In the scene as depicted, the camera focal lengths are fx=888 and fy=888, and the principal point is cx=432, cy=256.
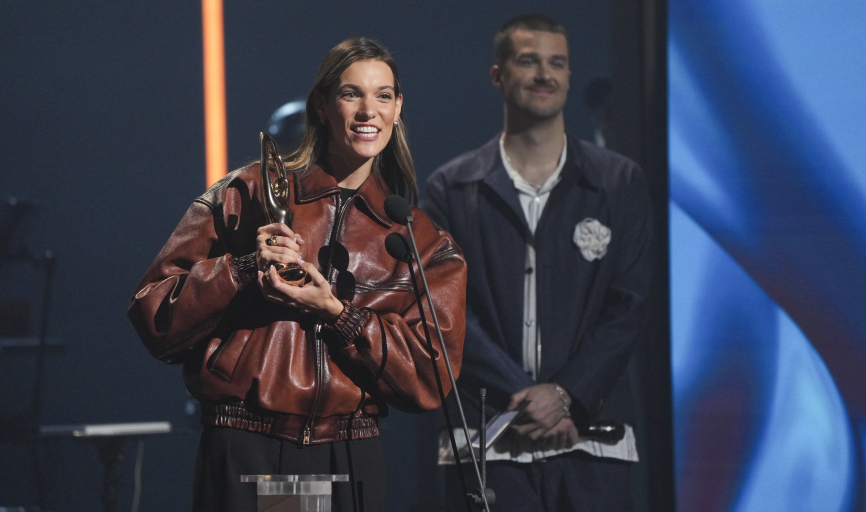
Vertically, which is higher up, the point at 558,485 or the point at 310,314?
the point at 310,314

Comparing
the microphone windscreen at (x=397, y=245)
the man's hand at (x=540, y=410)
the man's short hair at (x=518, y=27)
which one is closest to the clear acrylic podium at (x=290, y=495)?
the microphone windscreen at (x=397, y=245)

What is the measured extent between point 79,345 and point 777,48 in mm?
2939

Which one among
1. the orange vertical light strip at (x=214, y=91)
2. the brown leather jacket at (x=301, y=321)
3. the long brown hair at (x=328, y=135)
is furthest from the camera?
the orange vertical light strip at (x=214, y=91)

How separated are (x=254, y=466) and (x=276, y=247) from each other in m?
0.47

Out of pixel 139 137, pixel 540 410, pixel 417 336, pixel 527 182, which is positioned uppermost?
pixel 139 137

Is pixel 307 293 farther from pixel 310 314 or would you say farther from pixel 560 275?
pixel 560 275

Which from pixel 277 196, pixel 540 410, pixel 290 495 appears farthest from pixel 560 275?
pixel 290 495

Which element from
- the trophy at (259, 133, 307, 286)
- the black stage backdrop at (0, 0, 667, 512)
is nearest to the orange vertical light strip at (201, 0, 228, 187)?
the black stage backdrop at (0, 0, 667, 512)

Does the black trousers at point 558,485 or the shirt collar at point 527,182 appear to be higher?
the shirt collar at point 527,182

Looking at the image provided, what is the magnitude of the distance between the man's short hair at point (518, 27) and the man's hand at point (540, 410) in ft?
4.19

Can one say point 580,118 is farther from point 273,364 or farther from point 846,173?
point 273,364

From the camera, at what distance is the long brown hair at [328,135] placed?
2.12 meters

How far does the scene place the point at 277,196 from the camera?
192cm

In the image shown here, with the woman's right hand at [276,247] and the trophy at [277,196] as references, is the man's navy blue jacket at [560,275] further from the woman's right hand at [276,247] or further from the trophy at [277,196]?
the woman's right hand at [276,247]
